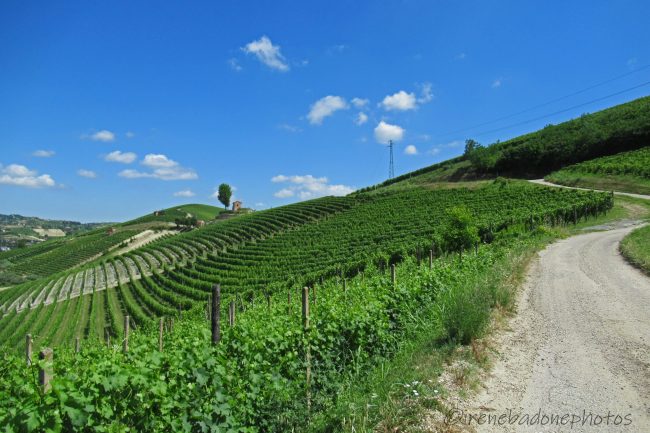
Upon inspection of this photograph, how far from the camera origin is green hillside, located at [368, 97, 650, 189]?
55.8 m

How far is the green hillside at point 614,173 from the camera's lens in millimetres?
39750

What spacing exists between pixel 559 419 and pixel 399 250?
2455 cm

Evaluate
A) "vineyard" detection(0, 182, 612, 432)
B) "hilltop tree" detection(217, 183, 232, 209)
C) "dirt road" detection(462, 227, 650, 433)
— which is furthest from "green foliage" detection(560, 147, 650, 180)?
"hilltop tree" detection(217, 183, 232, 209)

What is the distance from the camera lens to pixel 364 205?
60.8 m

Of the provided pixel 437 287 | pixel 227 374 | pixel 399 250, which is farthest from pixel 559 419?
pixel 399 250

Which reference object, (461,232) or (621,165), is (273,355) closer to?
(461,232)

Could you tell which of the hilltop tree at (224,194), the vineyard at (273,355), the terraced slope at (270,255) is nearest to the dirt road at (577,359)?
the vineyard at (273,355)

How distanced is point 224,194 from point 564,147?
131 metres

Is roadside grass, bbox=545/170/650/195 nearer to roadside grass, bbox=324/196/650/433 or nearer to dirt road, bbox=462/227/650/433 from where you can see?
dirt road, bbox=462/227/650/433

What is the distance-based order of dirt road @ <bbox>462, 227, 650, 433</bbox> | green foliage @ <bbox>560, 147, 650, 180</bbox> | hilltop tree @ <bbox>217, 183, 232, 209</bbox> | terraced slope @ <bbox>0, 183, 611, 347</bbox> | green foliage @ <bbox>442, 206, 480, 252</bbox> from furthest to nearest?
hilltop tree @ <bbox>217, 183, 232, 209</bbox>, green foliage @ <bbox>560, 147, 650, 180</bbox>, terraced slope @ <bbox>0, 183, 611, 347</bbox>, green foliage @ <bbox>442, 206, 480, 252</bbox>, dirt road @ <bbox>462, 227, 650, 433</bbox>

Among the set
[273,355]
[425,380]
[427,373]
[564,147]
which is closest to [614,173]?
[564,147]

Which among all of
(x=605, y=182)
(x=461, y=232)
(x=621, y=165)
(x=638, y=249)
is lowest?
(x=638, y=249)

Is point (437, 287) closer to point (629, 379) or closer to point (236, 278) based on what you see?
point (629, 379)

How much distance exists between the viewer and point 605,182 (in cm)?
4288
